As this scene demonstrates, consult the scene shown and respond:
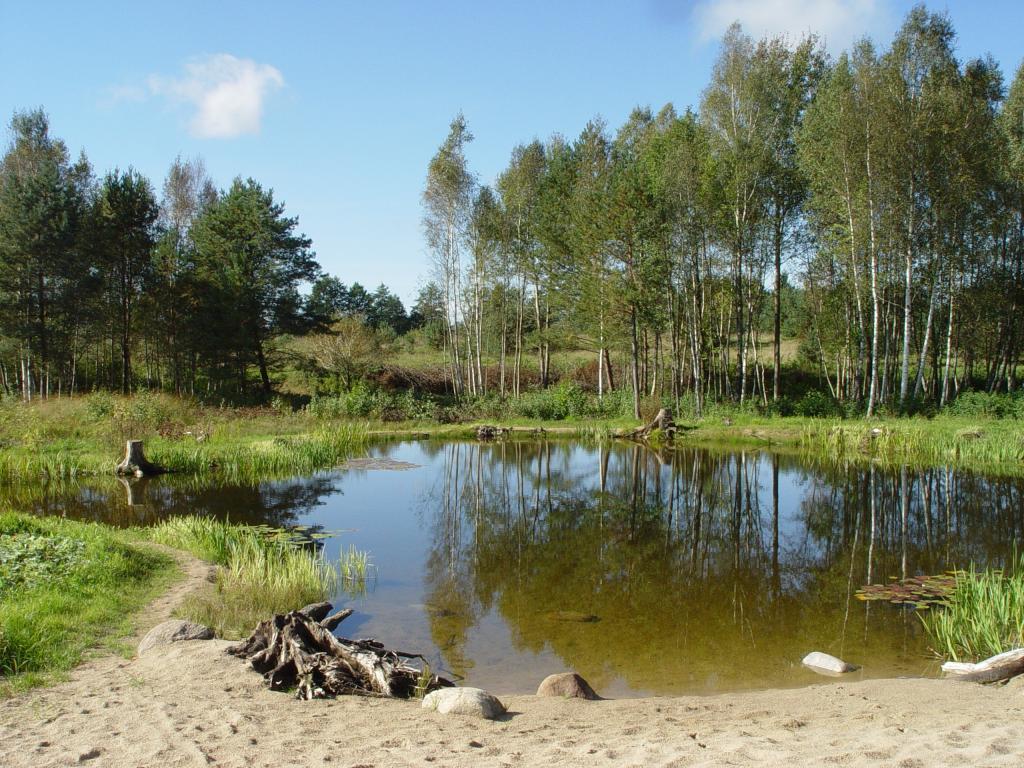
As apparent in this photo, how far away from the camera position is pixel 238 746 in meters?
3.97

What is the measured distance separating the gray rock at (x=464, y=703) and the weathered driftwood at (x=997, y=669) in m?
3.74

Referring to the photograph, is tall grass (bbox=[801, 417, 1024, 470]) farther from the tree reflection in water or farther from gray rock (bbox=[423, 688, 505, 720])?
gray rock (bbox=[423, 688, 505, 720])

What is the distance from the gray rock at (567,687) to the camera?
18.0 feet

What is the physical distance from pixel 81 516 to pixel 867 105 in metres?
24.7

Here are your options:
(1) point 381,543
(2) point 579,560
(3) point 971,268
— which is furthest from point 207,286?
(3) point 971,268

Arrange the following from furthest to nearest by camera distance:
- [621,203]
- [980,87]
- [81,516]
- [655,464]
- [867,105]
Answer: [621,203], [980,87], [867,105], [655,464], [81,516]

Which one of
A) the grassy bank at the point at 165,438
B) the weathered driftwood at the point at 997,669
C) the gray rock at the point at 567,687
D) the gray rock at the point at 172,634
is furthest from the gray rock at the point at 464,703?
the grassy bank at the point at 165,438

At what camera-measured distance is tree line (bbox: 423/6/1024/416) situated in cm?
2327

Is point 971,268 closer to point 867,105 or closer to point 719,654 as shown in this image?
point 867,105

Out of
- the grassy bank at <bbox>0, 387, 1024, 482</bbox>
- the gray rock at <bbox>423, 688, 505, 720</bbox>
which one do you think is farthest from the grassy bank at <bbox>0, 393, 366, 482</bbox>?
the gray rock at <bbox>423, 688, 505, 720</bbox>

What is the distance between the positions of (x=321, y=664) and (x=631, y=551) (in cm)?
633

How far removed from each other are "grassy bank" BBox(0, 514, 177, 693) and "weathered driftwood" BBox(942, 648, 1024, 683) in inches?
273

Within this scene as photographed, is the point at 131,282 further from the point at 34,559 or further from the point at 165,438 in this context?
the point at 34,559

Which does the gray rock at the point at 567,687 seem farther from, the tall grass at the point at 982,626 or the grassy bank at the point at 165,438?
the grassy bank at the point at 165,438
